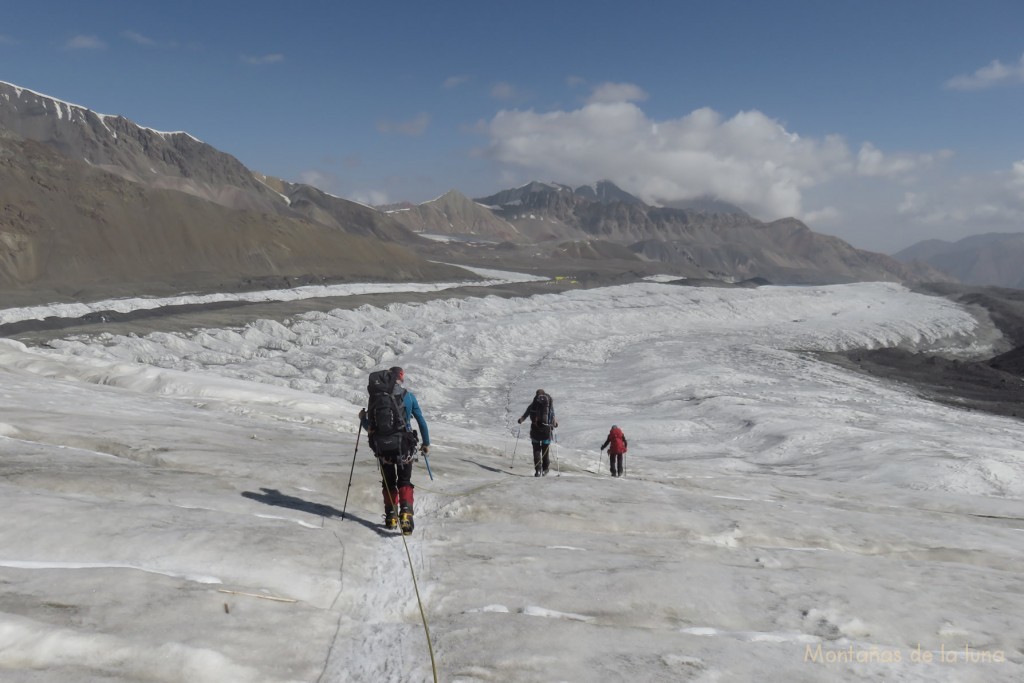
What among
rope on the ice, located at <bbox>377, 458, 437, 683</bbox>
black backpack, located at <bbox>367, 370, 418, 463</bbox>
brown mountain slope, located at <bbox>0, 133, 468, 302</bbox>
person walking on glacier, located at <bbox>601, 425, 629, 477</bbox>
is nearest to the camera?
rope on the ice, located at <bbox>377, 458, 437, 683</bbox>

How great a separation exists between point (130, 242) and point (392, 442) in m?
89.6

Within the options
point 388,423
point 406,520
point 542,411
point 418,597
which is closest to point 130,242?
point 542,411

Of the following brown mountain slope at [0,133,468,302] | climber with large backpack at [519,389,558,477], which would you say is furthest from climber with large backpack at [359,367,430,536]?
brown mountain slope at [0,133,468,302]

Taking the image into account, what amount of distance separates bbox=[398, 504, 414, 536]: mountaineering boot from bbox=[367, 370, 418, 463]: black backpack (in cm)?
57

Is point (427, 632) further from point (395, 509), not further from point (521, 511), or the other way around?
point (521, 511)

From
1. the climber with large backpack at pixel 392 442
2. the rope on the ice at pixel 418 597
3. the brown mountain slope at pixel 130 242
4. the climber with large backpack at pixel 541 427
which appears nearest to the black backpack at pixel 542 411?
the climber with large backpack at pixel 541 427

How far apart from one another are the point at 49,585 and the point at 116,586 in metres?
0.52

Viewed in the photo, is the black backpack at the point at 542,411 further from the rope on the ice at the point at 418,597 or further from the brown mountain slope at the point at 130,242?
the brown mountain slope at the point at 130,242

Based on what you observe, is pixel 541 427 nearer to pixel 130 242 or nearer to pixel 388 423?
pixel 388 423

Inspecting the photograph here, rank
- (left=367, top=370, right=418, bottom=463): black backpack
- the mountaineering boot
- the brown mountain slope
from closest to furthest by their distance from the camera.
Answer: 1. the mountaineering boot
2. (left=367, top=370, right=418, bottom=463): black backpack
3. the brown mountain slope

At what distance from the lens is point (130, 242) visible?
84688mm

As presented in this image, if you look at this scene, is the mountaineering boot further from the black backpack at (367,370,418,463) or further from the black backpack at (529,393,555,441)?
the black backpack at (529,393,555,441)

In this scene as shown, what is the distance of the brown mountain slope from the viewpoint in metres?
72.8

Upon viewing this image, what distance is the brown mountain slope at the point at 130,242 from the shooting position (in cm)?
7275
